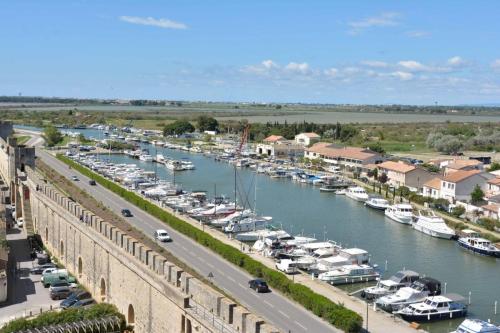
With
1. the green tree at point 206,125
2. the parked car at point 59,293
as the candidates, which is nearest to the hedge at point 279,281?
the parked car at point 59,293

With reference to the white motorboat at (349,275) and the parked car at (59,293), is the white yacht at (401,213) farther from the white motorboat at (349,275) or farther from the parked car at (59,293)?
the parked car at (59,293)

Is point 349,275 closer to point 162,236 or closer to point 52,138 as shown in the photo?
point 162,236

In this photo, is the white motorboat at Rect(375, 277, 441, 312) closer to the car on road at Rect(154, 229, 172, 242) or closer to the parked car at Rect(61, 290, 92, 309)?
the parked car at Rect(61, 290, 92, 309)

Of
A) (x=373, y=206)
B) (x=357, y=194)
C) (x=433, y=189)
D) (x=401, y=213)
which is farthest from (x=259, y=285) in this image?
(x=357, y=194)

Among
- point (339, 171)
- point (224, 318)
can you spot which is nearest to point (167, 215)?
point (224, 318)

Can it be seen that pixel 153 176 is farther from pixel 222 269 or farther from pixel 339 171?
pixel 222 269

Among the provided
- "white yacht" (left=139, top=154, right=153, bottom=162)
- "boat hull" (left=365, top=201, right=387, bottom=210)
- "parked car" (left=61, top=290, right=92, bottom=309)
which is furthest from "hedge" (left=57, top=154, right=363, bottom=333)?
"white yacht" (left=139, top=154, right=153, bottom=162)
